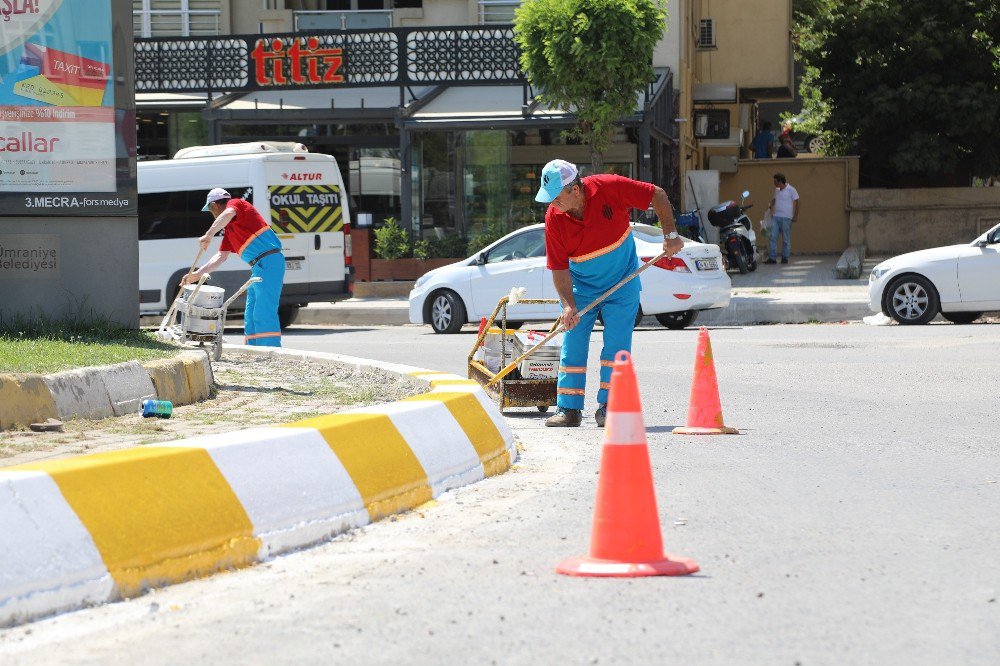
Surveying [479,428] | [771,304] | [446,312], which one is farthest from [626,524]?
[771,304]

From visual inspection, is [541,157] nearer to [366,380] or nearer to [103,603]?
[366,380]

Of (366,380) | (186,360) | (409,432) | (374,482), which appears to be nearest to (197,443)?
(374,482)

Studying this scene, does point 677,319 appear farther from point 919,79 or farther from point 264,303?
point 919,79

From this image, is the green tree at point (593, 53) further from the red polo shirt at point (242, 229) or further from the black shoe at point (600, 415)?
the black shoe at point (600, 415)

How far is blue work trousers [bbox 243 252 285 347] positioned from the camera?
14.5 m

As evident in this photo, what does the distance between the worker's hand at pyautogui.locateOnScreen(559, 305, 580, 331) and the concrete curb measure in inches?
97.6

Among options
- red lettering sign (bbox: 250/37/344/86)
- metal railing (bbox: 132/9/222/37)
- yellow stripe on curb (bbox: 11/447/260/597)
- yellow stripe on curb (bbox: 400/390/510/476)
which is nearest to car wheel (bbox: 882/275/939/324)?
yellow stripe on curb (bbox: 400/390/510/476)

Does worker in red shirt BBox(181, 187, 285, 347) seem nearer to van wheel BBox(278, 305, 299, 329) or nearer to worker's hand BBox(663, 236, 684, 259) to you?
worker's hand BBox(663, 236, 684, 259)

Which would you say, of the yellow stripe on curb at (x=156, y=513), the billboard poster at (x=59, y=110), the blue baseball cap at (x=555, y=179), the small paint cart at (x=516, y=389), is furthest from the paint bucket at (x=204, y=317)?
the yellow stripe on curb at (x=156, y=513)

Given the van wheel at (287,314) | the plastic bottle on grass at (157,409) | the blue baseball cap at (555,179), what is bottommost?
the van wheel at (287,314)

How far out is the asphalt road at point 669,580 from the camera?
456 cm

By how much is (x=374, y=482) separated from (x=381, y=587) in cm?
153

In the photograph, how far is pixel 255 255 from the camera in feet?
47.4

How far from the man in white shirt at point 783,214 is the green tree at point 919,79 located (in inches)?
116
